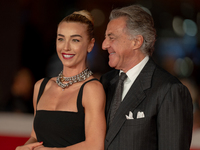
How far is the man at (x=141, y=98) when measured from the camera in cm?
157

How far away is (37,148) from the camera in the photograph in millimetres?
1836

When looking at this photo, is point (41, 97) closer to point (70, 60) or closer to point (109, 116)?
point (70, 60)

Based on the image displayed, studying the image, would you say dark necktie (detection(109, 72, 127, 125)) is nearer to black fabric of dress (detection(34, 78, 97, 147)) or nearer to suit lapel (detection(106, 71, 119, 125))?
suit lapel (detection(106, 71, 119, 125))

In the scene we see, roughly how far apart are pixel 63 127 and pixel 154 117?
1.80ft

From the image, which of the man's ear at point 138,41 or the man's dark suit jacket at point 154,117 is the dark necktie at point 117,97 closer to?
the man's dark suit jacket at point 154,117

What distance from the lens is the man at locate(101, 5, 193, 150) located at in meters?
1.57

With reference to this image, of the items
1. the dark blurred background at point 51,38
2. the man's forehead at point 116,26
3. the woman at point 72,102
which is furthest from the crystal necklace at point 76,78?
the dark blurred background at point 51,38

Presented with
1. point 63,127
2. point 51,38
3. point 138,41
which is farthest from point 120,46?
point 51,38

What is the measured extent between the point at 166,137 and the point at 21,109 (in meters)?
3.50

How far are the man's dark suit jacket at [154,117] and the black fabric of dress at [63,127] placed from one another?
0.60 feet

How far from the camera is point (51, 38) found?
5012 mm

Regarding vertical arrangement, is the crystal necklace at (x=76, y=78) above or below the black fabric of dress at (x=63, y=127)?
above

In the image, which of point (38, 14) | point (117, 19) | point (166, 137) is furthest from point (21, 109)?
point (166, 137)

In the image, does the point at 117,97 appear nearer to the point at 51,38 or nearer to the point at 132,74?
the point at 132,74
